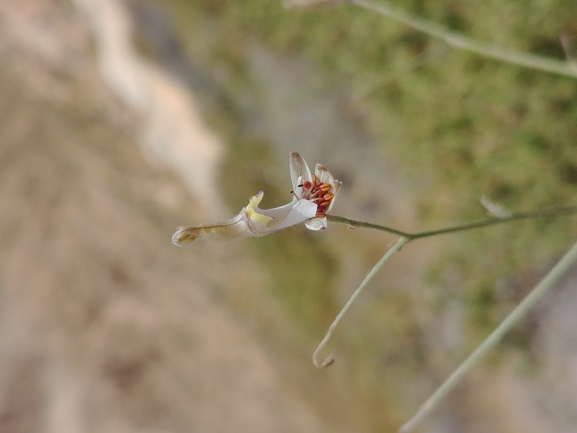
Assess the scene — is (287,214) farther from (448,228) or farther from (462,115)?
(462,115)

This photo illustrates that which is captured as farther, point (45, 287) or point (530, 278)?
point (45, 287)

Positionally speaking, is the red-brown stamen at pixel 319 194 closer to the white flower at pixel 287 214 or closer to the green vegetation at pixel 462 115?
the white flower at pixel 287 214

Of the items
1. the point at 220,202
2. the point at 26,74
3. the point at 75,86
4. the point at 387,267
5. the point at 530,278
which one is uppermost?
the point at 26,74

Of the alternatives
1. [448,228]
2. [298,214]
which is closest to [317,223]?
[298,214]

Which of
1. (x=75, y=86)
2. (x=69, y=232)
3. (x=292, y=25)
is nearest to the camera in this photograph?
(x=292, y=25)

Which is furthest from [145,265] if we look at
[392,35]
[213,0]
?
[392,35]

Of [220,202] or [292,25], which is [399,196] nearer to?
[292,25]
